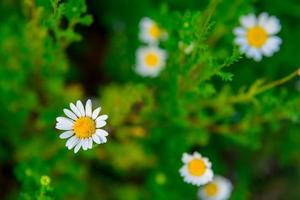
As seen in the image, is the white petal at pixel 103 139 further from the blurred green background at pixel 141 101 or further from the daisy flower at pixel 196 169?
the daisy flower at pixel 196 169

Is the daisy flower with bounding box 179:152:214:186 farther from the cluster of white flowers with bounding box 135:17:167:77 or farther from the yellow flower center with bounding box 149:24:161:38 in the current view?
the yellow flower center with bounding box 149:24:161:38

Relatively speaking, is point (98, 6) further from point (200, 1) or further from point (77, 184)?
point (77, 184)

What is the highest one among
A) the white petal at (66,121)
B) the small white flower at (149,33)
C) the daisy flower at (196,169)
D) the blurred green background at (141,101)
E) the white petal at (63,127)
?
the small white flower at (149,33)

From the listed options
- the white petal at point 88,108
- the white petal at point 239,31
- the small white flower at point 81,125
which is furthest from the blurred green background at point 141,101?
the white petal at point 88,108

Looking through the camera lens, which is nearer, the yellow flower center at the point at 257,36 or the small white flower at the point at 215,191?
the yellow flower center at the point at 257,36

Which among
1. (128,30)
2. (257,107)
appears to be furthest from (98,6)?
(257,107)

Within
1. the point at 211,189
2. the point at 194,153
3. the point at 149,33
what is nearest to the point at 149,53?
the point at 149,33
